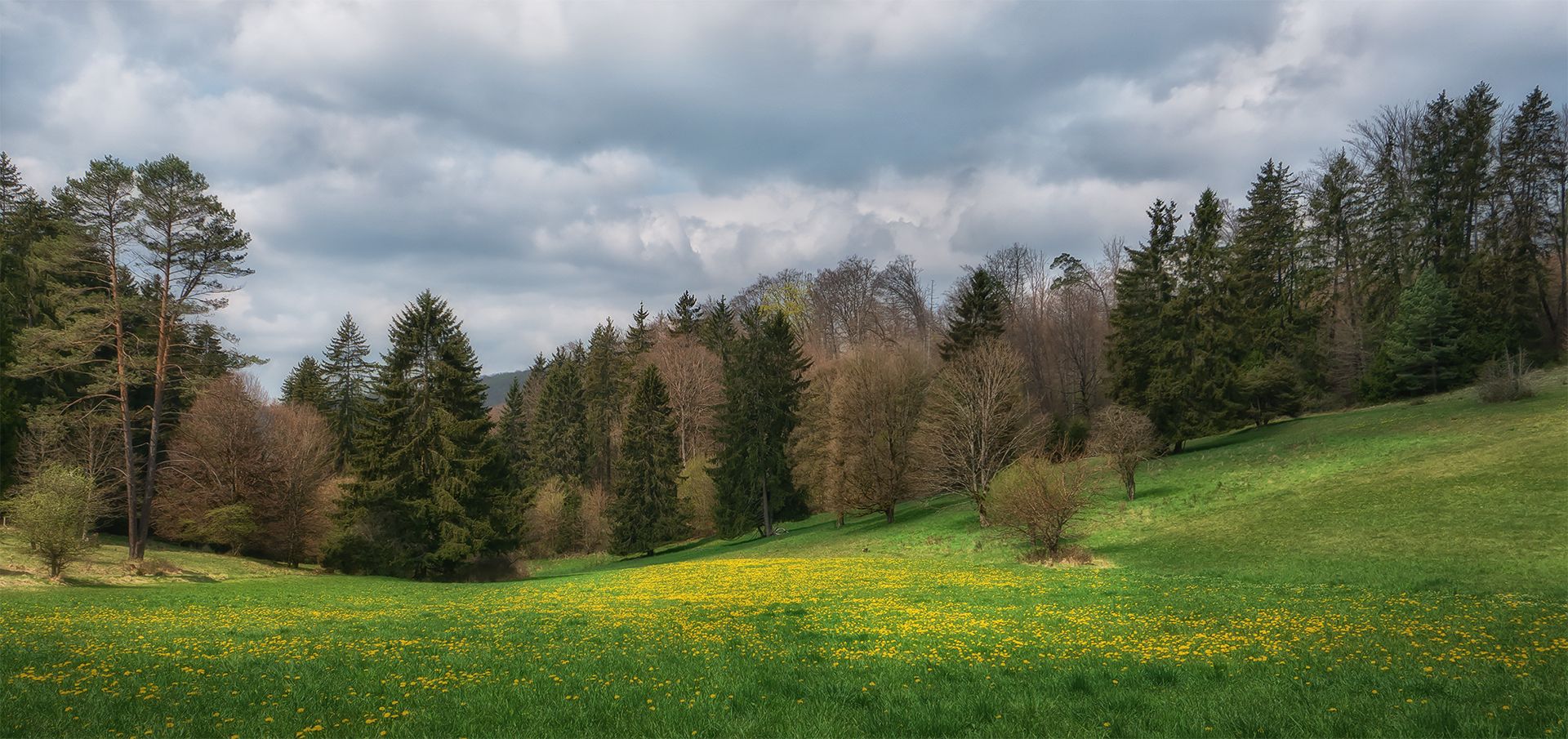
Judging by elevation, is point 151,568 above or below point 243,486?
below

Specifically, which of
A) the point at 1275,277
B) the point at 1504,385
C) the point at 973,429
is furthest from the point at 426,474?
the point at 1275,277

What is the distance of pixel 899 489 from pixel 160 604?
119 feet

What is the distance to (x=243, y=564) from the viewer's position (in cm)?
3641

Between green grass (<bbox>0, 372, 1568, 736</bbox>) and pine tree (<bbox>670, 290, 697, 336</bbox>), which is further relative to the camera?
pine tree (<bbox>670, 290, 697, 336</bbox>)

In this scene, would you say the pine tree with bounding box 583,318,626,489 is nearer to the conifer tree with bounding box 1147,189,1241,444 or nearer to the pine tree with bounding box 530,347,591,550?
the pine tree with bounding box 530,347,591,550

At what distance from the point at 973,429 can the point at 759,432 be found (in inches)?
800

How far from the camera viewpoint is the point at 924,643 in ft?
37.4

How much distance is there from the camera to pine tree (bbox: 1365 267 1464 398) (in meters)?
45.6

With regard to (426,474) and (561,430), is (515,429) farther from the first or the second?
(426,474)

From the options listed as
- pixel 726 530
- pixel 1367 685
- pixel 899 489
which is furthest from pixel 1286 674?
pixel 726 530

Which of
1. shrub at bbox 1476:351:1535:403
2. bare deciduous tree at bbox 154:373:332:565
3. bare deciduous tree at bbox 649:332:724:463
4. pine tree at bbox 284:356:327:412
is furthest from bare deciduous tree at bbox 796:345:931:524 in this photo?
pine tree at bbox 284:356:327:412

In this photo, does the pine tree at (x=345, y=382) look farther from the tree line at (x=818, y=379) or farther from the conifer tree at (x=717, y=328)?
the conifer tree at (x=717, y=328)

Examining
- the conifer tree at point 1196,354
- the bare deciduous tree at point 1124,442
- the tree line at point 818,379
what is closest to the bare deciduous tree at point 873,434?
the tree line at point 818,379

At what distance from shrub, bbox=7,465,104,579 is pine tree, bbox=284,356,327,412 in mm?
49773
